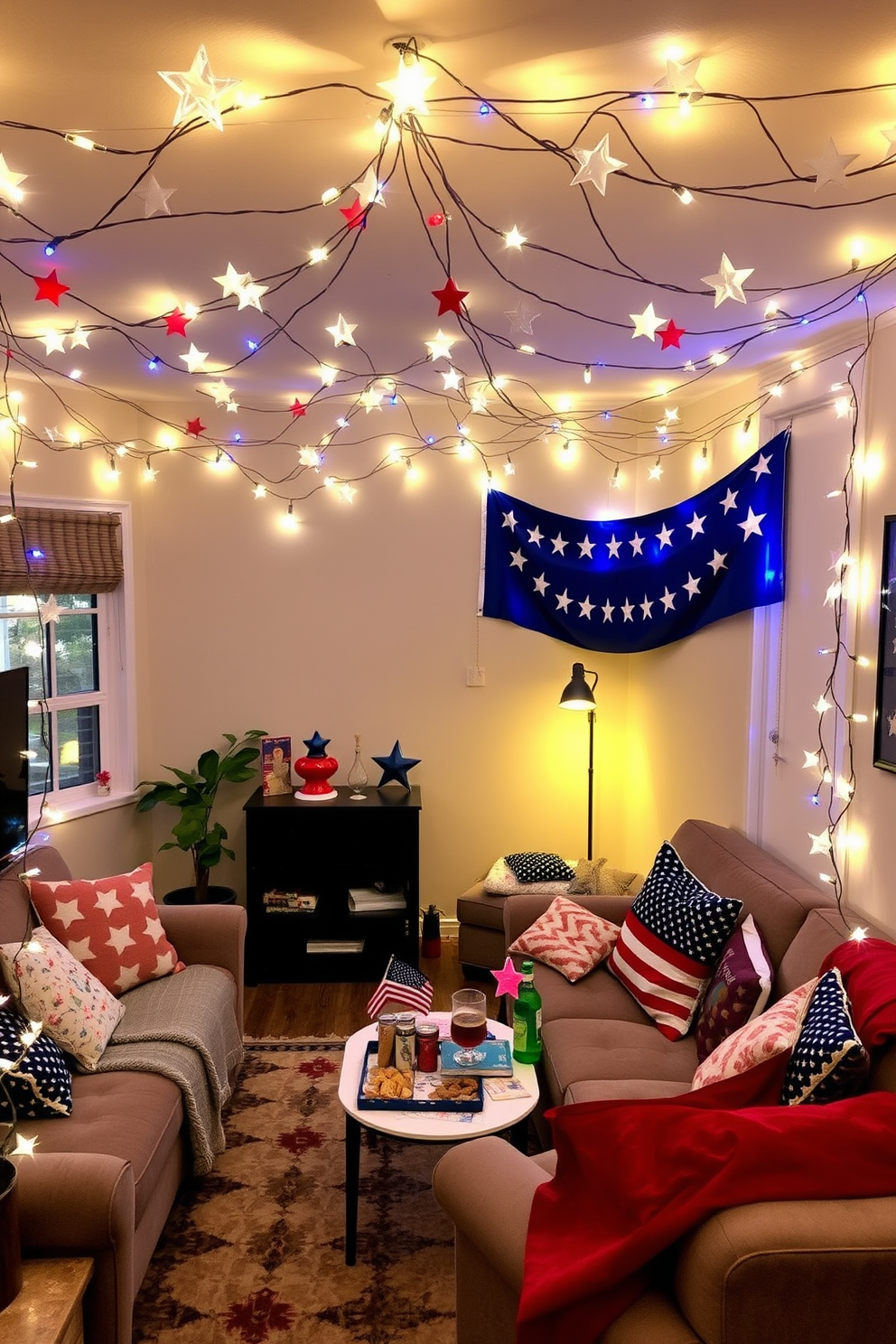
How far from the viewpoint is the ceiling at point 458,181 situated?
1.53 metres

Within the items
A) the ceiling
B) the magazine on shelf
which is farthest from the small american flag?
the ceiling

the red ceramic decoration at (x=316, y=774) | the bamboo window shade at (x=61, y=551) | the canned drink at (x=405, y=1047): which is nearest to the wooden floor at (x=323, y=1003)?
the red ceramic decoration at (x=316, y=774)

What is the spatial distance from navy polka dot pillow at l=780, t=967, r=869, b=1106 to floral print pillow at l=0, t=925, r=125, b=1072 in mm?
1790

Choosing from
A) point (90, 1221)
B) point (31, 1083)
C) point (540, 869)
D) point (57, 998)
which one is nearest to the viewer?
point (90, 1221)

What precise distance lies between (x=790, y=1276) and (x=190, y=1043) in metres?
1.82

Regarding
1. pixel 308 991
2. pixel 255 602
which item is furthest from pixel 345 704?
pixel 308 991

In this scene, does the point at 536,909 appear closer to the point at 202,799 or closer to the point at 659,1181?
the point at 202,799

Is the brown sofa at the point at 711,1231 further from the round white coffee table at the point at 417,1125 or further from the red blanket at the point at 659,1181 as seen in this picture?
the round white coffee table at the point at 417,1125

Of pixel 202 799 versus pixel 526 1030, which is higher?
pixel 202 799

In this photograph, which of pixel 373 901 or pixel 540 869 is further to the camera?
pixel 373 901

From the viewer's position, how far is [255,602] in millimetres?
4656

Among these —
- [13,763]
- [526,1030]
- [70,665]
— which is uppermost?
[70,665]

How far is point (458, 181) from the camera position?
2.08m

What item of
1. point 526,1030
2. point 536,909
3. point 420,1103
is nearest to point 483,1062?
point 526,1030
